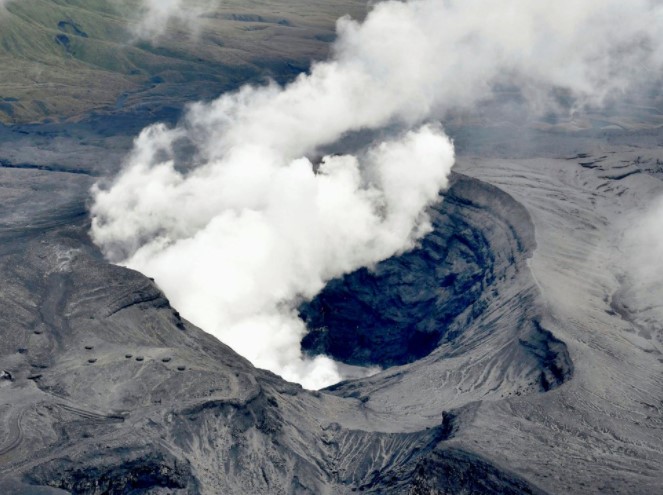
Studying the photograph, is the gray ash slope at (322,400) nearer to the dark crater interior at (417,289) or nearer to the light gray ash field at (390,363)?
the light gray ash field at (390,363)

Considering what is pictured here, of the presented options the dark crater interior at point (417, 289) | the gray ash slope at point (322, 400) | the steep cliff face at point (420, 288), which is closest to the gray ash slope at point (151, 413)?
the gray ash slope at point (322, 400)

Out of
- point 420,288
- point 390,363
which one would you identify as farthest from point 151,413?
point 420,288

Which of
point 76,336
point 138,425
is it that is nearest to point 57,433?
point 138,425

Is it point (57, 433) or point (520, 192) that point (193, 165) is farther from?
point (57, 433)

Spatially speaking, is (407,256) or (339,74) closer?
(407,256)

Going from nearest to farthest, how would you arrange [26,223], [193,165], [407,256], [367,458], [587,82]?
[367,458] < [26,223] < [407,256] < [193,165] < [587,82]

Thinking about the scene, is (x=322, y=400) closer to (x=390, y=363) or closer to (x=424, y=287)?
(x=390, y=363)
